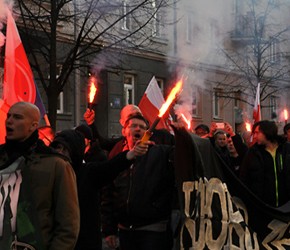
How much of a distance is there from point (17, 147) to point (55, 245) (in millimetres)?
549

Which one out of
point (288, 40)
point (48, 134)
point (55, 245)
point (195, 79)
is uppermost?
point (288, 40)

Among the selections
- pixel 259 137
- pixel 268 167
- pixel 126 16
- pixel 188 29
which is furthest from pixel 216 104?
pixel 268 167

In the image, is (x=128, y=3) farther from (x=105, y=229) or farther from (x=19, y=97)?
(x=105, y=229)

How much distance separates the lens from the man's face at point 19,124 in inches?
131

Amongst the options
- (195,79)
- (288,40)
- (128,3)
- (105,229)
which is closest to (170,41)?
(195,79)

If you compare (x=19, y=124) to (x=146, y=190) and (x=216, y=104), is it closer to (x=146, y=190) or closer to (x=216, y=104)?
(x=146, y=190)

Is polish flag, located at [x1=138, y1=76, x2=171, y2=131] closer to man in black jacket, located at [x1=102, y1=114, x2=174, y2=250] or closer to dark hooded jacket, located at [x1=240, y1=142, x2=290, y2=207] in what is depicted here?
dark hooded jacket, located at [x1=240, y1=142, x2=290, y2=207]

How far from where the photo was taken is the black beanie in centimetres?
394

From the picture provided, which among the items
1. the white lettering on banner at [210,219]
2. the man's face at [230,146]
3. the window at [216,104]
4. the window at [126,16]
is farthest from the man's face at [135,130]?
the window at [216,104]

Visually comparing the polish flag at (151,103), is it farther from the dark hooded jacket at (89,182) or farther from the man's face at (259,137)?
the dark hooded jacket at (89,182)

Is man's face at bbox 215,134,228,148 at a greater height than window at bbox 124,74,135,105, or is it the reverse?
window at bbox 124,74,135,105

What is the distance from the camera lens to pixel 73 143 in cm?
396

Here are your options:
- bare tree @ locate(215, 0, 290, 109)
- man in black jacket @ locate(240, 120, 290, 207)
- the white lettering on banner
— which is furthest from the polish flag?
bare tree @ locate(215, 0, 290, 109)

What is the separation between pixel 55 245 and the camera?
320 centimetres
